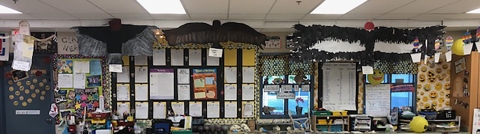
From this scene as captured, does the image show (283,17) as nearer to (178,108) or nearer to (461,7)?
(461,7)

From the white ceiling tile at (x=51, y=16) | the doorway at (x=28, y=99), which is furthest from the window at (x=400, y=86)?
the doorway at (x=28, y=99)

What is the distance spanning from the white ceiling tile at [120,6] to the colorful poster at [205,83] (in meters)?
1.60

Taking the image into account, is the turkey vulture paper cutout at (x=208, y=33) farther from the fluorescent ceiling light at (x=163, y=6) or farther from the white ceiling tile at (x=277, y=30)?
the fluorescent ceiling light at (x=163, y=6)

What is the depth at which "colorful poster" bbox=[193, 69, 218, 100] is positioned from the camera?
204 inches

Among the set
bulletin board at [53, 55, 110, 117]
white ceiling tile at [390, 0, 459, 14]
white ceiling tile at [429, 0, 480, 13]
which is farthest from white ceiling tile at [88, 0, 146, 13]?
white ceiling tile at [429, 0, 480, 13]

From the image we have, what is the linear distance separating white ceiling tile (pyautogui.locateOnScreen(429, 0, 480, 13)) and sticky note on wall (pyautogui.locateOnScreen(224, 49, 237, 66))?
2805 millimetres

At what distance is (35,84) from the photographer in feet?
17.2

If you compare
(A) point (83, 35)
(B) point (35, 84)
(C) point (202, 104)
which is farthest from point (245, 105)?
(B) point (35, 84)

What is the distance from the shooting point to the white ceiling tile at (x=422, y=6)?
3.43 meters

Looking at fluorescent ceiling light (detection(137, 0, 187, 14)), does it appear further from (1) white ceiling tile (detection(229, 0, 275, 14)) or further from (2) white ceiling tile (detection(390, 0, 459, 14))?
(2) white ceiling tile (detection(390, 0, 459, 14))

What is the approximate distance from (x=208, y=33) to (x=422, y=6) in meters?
2.70

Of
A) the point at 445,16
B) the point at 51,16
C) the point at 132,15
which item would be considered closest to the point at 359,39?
the point at 445,16

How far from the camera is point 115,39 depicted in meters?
4.54

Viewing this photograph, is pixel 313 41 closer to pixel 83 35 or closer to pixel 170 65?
pixel 170 65
